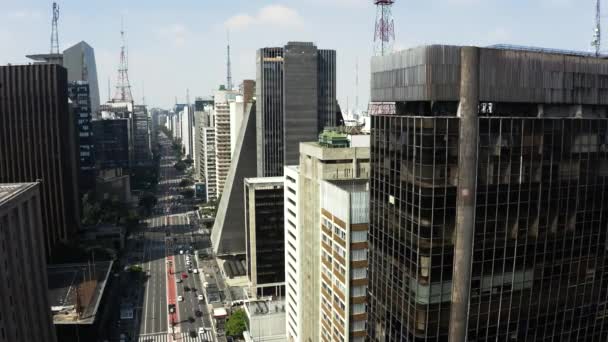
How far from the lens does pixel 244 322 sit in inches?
4732

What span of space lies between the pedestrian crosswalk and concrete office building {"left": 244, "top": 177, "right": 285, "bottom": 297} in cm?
2604

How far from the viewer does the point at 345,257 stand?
65.2m

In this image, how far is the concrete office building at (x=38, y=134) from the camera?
16012 centimetres

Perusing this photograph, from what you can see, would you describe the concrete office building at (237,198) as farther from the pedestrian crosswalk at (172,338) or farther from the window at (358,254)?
the window at (358,254)

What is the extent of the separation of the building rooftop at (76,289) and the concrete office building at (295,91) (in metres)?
65.2

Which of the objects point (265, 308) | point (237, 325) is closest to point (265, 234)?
point (265, 308)

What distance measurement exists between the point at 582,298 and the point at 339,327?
30.5 metres

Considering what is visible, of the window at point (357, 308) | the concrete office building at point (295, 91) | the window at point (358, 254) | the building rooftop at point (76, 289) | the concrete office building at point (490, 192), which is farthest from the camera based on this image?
the concrete office building at point (295, 91)

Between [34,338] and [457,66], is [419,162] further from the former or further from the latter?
[34,338]

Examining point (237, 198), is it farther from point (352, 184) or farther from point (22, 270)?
point (352, 184)

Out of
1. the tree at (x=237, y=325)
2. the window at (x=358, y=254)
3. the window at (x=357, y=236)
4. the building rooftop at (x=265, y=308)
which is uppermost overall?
the window at (x=357, y=236)

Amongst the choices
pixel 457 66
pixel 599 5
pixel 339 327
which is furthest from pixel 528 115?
pixel 339 327

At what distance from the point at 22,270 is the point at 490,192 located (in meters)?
66.5

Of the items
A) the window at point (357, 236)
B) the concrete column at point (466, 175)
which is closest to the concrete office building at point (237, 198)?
the window at point (357, 236)
